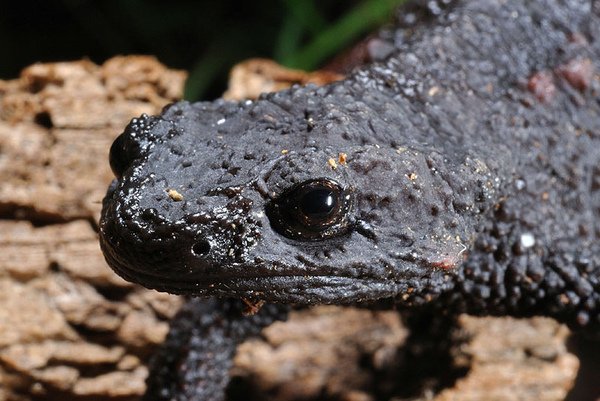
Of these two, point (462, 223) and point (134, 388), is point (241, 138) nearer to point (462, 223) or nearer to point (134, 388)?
point (462, 223)

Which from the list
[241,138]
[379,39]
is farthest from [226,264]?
[379,39]

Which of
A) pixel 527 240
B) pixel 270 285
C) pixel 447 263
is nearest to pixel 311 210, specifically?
pixel 270 285

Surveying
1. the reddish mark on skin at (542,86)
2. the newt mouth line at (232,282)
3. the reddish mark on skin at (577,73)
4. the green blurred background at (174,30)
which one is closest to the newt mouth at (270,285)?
the newt mouth line at (232,282)

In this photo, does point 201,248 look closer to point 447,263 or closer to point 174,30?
point 447,263

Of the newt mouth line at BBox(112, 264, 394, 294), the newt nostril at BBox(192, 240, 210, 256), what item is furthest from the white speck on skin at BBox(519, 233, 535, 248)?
the newt nostril at BBox(192, 240, 210, 256)

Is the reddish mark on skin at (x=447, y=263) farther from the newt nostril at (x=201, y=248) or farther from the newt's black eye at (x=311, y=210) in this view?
the newt nostril at (x=201, y=248)

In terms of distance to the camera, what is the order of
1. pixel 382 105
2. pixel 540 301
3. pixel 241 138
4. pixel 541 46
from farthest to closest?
pixel 541 46, pixel 540 301, pixel 382 105, pixel 241 138

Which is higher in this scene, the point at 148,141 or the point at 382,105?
the point at 382,105
